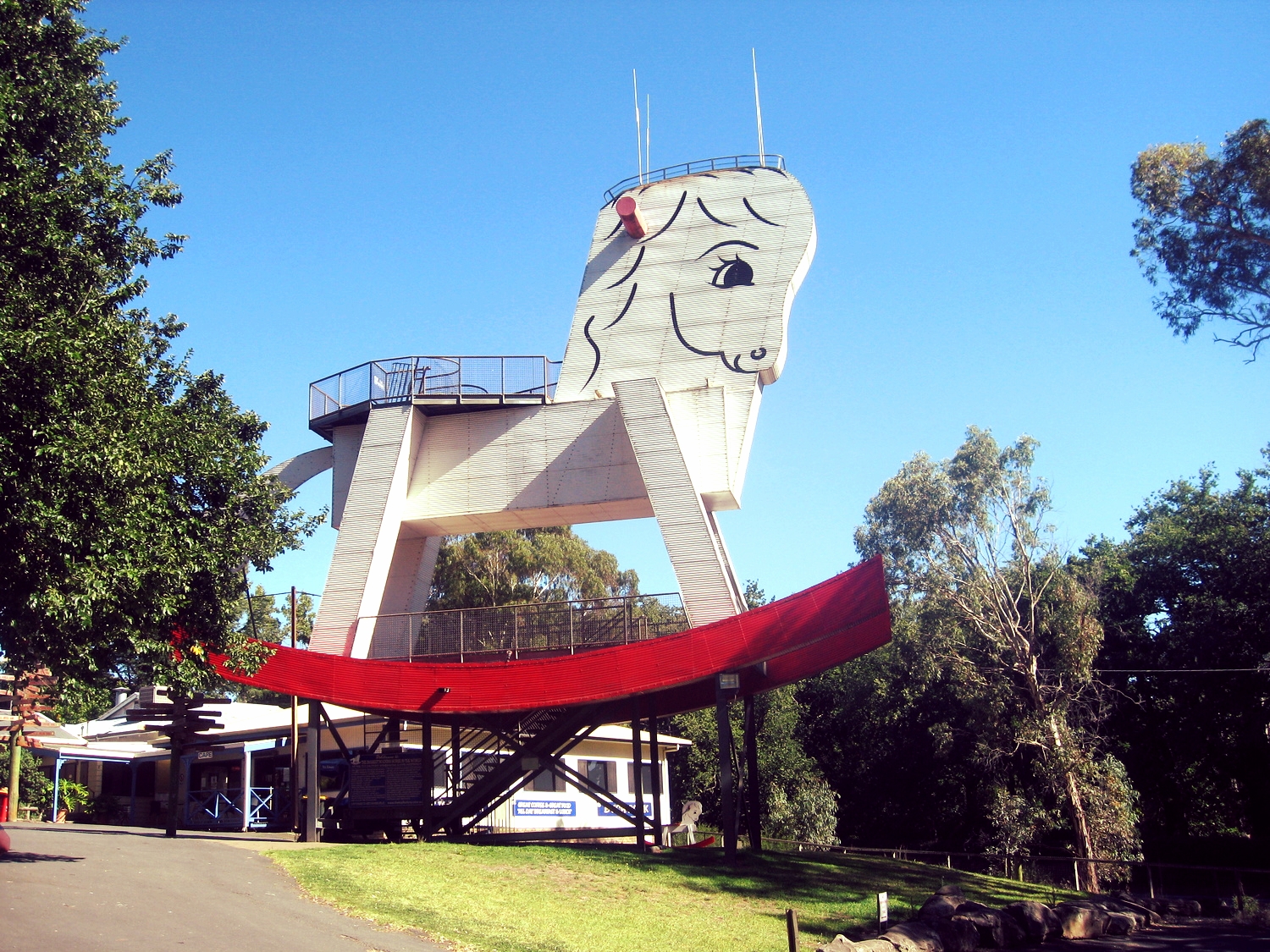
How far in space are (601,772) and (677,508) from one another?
16421 mm

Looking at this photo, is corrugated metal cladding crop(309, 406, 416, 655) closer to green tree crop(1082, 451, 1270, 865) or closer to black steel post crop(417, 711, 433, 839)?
black steel post crop(417, 711, 433, 839)

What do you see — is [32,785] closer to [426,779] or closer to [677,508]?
[426,779]

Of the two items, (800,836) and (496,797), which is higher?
(496,797)

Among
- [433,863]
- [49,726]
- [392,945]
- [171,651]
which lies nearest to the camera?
[392,945]

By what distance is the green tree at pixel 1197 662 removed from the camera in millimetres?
39469

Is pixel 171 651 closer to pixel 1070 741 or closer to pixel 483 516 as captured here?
pixel 483 516

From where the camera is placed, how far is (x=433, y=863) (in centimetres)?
1881

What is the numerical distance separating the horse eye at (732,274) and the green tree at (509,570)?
2437 centimetres

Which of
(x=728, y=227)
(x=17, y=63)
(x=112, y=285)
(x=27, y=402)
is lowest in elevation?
(x=27, y=402)

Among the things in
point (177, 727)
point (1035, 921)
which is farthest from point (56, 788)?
point (1035, 921)

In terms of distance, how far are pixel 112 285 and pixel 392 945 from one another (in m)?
11.5

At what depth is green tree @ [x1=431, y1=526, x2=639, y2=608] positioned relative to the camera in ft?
165

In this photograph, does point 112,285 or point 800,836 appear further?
point 800,836

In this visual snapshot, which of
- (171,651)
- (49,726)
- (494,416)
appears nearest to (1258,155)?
(494,416)
